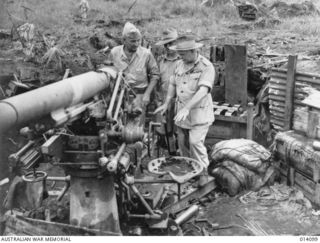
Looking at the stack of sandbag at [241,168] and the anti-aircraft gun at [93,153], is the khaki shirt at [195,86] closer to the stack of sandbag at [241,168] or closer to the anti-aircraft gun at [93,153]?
the stack of sandbag at [241,168]

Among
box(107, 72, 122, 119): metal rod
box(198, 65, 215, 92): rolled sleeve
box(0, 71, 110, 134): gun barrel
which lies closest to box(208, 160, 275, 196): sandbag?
box(198, 65, 215, 92): rolled sleeve

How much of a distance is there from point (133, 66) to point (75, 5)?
7.74 metres

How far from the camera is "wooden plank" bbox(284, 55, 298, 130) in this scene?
22.6 feet

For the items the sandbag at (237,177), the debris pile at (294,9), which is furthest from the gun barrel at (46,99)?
the debris pile at (294,9)

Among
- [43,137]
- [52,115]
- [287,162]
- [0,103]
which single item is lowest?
[287,162]

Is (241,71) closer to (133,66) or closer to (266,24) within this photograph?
(133,66)

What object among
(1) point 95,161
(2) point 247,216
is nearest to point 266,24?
(2) point 247,216

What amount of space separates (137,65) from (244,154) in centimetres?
189

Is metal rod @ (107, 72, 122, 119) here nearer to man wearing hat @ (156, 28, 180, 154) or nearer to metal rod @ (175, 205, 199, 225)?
metal rod @ (175, 205, 199, 225)

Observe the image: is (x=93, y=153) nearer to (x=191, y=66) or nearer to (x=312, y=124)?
(x=191, y=66)

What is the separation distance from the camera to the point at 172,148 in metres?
7.06

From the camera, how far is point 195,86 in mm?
5828

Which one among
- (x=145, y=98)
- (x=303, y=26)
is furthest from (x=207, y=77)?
(x=303, y=26)

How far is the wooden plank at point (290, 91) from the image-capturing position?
6.88 m
